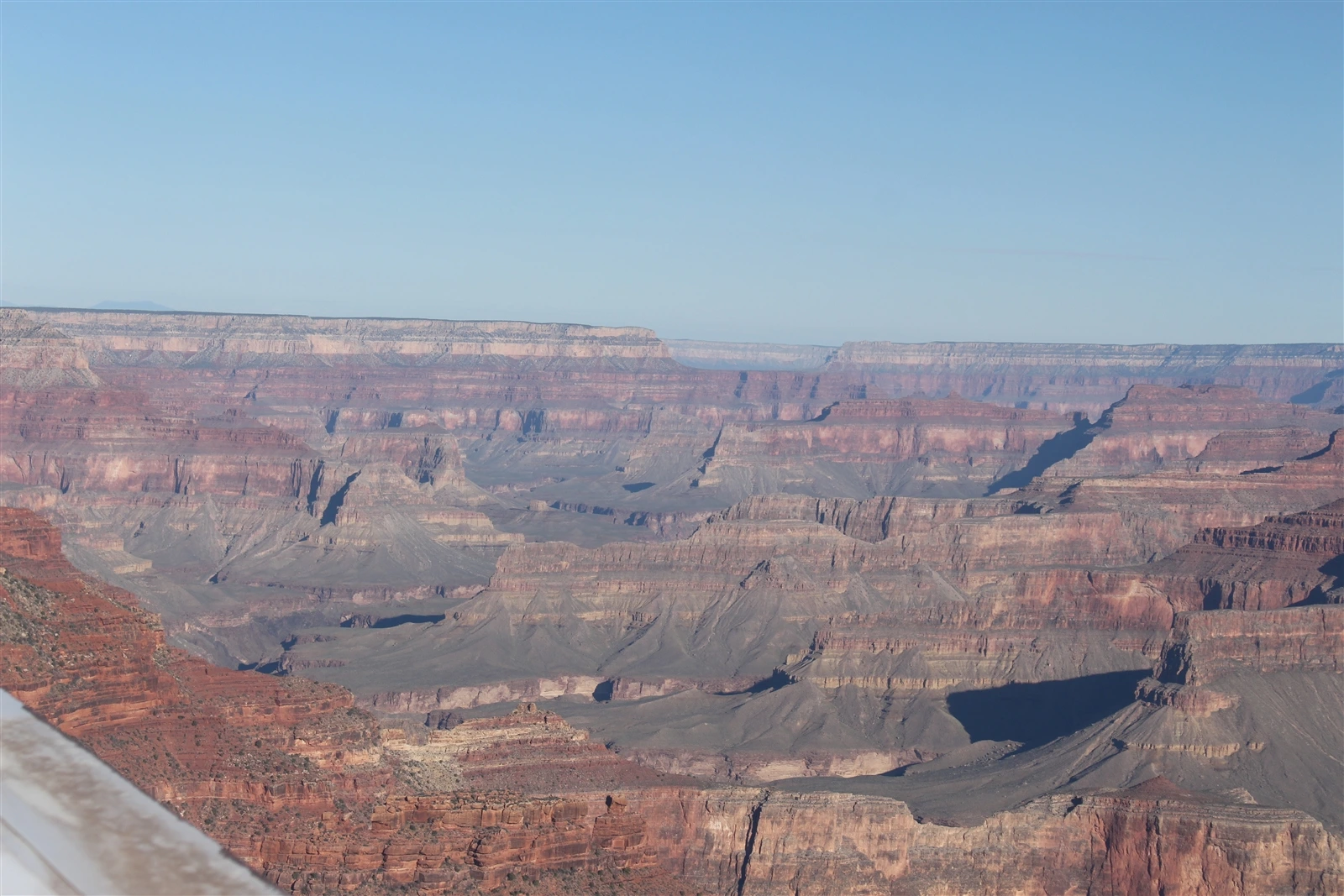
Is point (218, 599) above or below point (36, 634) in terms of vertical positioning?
below

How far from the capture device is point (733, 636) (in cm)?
14962

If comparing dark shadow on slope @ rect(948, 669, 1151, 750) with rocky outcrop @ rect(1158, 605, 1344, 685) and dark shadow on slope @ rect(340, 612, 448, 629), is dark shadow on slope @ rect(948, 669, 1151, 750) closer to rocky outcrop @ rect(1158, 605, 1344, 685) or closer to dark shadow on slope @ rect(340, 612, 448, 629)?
rocky outcrop @ rect(1158, 605, 1344, 685)

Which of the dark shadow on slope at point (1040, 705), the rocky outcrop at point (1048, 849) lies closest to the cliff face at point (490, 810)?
the rocky outcrop at point (1048, 849)

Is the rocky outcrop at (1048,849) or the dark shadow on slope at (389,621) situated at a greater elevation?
the rocky outcrop at (1048,849)

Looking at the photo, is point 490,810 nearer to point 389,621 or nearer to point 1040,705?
point 1040,705

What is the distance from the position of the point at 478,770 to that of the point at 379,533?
444ft

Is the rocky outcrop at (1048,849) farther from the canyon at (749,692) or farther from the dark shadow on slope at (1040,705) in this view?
the dark shadow on slope at (1040,705)

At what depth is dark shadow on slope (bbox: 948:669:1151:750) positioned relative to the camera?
11731 cm

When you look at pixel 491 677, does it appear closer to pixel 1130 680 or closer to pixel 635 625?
pixel 635 625

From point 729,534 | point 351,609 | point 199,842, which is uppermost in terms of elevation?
point 199,842

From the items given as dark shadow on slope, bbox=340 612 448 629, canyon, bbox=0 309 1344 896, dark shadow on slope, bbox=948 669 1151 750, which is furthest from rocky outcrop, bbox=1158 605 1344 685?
dark shadow on slope, bbox=340 612 448 629

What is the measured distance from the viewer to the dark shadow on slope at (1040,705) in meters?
117

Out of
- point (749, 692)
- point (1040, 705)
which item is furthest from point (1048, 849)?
point (749, 692)

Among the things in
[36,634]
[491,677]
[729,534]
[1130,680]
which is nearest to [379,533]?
[729,534]
